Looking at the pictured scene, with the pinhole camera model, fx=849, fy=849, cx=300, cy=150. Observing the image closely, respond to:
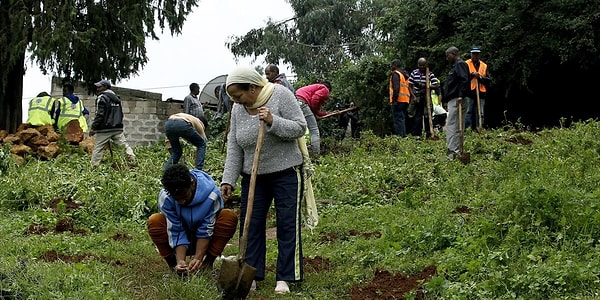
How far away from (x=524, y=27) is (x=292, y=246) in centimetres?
1275

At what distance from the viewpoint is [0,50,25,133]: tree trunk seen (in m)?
19.2

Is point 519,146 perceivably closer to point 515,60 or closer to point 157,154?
point 515,60

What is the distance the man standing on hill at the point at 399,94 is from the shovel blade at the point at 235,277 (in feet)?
36.1

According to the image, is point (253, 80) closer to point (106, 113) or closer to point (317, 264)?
point (317, 264)

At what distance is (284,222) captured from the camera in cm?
627

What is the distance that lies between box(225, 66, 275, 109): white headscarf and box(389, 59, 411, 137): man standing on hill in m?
10.6

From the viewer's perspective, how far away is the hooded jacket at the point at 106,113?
13914 millimetres

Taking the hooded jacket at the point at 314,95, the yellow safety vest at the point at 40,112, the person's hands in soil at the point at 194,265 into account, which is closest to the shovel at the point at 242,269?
the person's hands in soil at the point at 194,265

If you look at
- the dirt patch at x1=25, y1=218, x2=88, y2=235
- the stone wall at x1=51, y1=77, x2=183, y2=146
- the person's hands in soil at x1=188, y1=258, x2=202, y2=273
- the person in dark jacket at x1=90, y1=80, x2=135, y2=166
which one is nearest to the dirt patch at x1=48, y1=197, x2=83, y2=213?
the dirt patch at x1=25, y1=218, x2=88, y2=235

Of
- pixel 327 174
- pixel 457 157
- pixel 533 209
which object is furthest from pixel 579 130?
pixel 533 209

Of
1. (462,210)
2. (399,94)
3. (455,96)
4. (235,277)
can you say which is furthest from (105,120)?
(235,277)

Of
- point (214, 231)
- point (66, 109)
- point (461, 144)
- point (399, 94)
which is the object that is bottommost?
point (214, 231)

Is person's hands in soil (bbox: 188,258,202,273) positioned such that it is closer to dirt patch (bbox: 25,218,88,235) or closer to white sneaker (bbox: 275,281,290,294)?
white sneaker (bbox: 275,281,290,294)

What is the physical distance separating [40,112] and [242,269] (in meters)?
11.8
